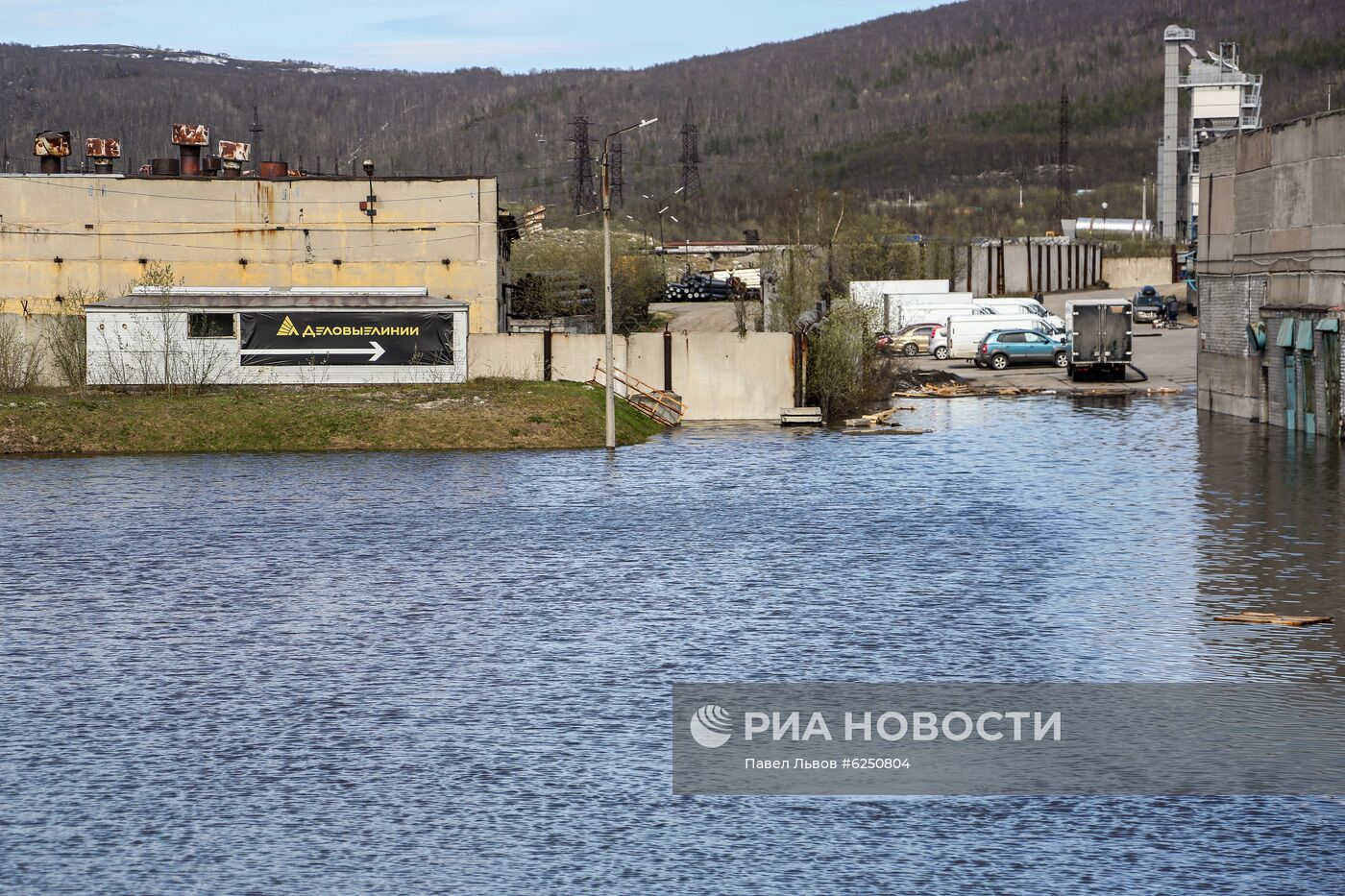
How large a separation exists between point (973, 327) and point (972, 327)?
4.0 inches

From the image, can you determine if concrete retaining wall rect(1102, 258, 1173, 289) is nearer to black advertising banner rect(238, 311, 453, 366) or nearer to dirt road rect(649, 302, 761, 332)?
dirt road rect(649, 302, 761, 332)

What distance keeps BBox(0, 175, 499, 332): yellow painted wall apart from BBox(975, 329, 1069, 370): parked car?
24295mm

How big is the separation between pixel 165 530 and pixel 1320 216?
105 feet

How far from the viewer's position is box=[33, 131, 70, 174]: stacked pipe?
70250 millimetres

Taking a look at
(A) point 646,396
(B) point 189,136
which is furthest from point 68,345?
(B) point 189,136

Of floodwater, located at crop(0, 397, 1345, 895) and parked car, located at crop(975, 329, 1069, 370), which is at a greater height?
parked car, located at crop(975, 329, 1069, 370)

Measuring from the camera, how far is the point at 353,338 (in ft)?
176

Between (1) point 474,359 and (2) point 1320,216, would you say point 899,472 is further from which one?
(1) point 474,359

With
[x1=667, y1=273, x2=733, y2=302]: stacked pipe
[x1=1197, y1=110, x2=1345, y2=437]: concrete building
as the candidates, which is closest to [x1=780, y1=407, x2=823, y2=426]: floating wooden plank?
[x1=1197, y1=110, x2=1345, y2=437]: concrete building

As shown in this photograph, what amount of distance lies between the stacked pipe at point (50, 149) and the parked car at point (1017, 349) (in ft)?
142

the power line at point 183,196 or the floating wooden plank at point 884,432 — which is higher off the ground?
the power line at point 183,196

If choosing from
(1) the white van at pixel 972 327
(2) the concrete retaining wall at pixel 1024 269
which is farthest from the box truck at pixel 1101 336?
(2) the concrete retaining wall at pixel 1024 269

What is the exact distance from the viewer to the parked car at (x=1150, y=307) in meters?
98.2

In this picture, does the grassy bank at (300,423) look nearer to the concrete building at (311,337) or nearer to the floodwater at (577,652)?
the concrete building at (311,337)
